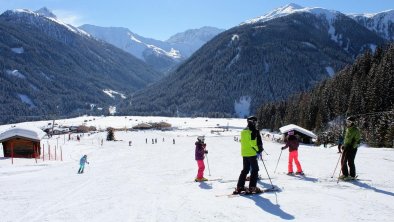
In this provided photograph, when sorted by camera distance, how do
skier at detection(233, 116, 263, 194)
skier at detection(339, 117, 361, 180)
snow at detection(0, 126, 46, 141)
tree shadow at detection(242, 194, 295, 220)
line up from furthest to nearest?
snow at detection(0, 126, 46, 141), skier at detection(339, 117, 361, 180), skier at detection(233, 116, 263, 194), tree shadow at detection(242, 194, 295, 220)

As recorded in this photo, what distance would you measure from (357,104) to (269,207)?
63.4 metres

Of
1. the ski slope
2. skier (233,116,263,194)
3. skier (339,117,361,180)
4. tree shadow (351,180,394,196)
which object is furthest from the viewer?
skier (339,117,361,180)

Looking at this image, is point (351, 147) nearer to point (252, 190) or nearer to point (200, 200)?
point (252, 190)

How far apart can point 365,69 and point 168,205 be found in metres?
77.3

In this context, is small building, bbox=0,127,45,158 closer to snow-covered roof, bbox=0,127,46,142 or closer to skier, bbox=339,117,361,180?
snow-covered roof, bbox=0,127,46,142

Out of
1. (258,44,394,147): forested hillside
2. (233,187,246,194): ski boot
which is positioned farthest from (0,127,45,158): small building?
(233,187,246,194): ski boot

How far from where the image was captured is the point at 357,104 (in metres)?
69.9

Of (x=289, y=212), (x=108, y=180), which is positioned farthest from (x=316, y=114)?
(x=289, y=212)

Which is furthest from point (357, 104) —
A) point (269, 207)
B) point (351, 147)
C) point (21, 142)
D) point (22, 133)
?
point (269, 207)

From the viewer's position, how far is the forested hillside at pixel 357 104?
157 ft

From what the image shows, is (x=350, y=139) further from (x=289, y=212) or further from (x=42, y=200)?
(x=42, y=200)

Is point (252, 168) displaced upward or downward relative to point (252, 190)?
upward

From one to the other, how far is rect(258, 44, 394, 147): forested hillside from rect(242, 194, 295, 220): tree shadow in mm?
28895

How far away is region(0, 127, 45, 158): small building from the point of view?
1704 inches
